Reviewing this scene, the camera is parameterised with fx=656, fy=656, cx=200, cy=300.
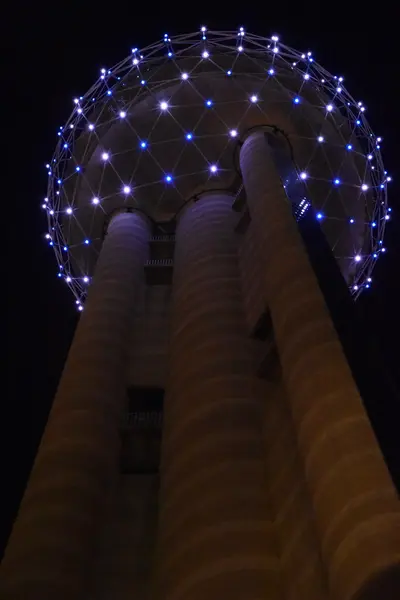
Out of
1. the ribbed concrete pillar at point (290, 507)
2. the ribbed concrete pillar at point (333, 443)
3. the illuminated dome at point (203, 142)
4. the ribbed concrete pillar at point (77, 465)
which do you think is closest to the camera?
the ribbed concrete pillar at point (333, 443)

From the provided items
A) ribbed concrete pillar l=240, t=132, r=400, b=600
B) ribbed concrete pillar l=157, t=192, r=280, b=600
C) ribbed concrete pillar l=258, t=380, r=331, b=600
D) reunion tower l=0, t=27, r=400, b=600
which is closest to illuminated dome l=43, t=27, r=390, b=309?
reunion tower l=0, t=27, r=400, b=600

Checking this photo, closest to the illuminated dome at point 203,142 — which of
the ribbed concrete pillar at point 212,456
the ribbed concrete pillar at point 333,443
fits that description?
the ribbed concrete pillar at point 212,456

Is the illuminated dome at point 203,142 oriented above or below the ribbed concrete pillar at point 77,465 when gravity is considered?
above

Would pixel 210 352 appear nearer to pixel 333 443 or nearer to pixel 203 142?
pixel 333 443

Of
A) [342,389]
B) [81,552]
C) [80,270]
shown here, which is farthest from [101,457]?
[80,270]

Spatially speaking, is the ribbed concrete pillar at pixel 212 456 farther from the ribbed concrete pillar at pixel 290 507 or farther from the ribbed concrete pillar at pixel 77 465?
the ribbed concrete pillar at pixel 77 465

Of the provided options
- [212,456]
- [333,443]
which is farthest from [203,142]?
[333,443]

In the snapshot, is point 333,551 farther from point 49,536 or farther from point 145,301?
point 145,301
